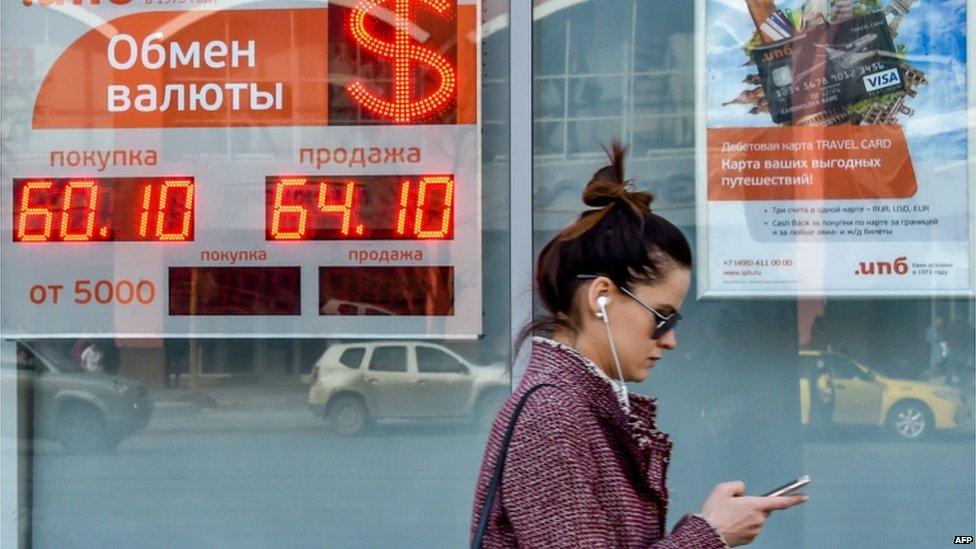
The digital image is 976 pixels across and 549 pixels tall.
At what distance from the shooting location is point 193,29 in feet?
17.2

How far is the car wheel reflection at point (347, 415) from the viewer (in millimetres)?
5246

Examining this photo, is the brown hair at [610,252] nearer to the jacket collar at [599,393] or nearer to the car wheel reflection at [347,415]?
the jacket collar at [599,393]

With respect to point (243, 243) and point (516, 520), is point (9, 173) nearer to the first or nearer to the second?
point (243, 243)

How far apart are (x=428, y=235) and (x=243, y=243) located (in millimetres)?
725

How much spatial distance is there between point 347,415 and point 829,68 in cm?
230

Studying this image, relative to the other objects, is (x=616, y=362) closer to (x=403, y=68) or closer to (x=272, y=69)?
(x=403, y=68)

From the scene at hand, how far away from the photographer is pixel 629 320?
2.23 m

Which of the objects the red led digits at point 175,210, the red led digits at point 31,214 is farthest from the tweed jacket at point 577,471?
the red led digits at point 31,214

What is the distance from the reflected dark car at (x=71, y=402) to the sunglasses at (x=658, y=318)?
11.6ft

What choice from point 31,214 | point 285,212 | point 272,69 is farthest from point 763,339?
point 31,214

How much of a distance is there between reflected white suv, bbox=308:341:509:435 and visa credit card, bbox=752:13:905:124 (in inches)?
59.0

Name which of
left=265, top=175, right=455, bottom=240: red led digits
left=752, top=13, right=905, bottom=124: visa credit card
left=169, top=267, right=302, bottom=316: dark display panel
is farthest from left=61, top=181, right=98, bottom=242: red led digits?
left=752, top=13, right=905, bottom=124: visa credit card

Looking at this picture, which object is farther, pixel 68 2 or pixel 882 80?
pixel 68 2

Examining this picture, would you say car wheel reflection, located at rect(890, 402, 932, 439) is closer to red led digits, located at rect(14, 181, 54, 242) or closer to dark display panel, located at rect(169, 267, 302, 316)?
dark display panel, located at rect(169, 267, 302, 316)
